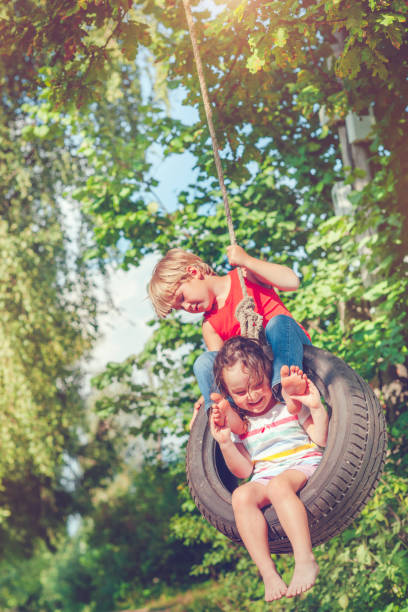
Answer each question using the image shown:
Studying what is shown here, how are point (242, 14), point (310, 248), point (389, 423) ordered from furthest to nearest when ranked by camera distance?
1. point (310, 248)
2. point (389, 423)
3. point (242, 14)

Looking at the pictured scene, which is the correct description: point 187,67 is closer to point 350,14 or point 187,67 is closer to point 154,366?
point 350,14

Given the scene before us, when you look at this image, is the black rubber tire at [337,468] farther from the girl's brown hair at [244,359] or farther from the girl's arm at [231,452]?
the girl's brown hair at [244,359]

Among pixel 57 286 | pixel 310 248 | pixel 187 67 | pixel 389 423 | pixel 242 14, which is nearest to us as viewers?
pixel 242 14

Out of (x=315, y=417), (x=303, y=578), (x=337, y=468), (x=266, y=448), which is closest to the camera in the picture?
(x=303, y=578)

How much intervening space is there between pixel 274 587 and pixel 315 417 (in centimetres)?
63

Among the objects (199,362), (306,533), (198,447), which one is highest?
(199,362)

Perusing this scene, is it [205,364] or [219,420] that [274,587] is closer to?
[219,420]

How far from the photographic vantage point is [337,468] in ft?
6.71

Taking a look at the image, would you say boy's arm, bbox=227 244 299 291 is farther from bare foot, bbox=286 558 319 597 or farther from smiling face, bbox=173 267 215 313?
bare foot, bbox=286 558 319 597

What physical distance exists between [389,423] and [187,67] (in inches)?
129

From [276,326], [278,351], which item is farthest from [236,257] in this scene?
[278,351]

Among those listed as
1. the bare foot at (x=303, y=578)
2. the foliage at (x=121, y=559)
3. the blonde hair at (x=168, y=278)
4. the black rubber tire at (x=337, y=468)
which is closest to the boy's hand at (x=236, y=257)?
the blonde hair at (x=168, y=278)

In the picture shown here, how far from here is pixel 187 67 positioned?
4.27 m

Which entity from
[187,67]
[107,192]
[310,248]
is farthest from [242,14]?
[107,192]
